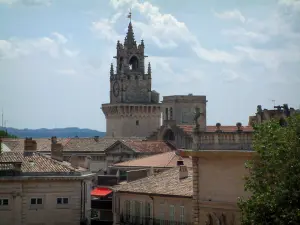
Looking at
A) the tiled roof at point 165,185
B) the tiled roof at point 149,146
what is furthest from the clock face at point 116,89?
the tiled roof at point 165,185

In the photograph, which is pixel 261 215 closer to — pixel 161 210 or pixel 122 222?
pixel 161 210

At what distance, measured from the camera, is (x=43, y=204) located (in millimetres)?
50906

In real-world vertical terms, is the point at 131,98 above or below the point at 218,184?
above

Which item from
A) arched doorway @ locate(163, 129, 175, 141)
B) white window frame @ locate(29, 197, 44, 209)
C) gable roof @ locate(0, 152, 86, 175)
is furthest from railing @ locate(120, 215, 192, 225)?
arched doorway @ locate(163, 129, 175, 141)

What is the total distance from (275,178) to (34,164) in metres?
27.2

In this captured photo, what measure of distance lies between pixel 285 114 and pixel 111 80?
94041mm

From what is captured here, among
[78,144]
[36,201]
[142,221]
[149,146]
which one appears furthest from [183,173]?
[78,144]

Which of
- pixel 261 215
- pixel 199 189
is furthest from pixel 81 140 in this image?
pixel 261 215

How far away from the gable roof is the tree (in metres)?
23.6

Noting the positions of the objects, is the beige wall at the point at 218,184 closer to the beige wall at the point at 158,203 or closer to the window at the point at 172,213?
the beige wall at the point at 158,203

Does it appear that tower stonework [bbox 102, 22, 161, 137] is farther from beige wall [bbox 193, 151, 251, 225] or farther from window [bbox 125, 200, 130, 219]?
beige wall [bbox 193, 151, 251, 225]

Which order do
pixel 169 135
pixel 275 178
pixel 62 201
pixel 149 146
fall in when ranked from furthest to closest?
pixel 169 135 < pixel 149 146 < pixel 62 201 < pixel 275 178

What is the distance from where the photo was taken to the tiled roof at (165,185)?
43125mm

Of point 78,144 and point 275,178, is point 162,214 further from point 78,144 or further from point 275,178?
point 78,144
